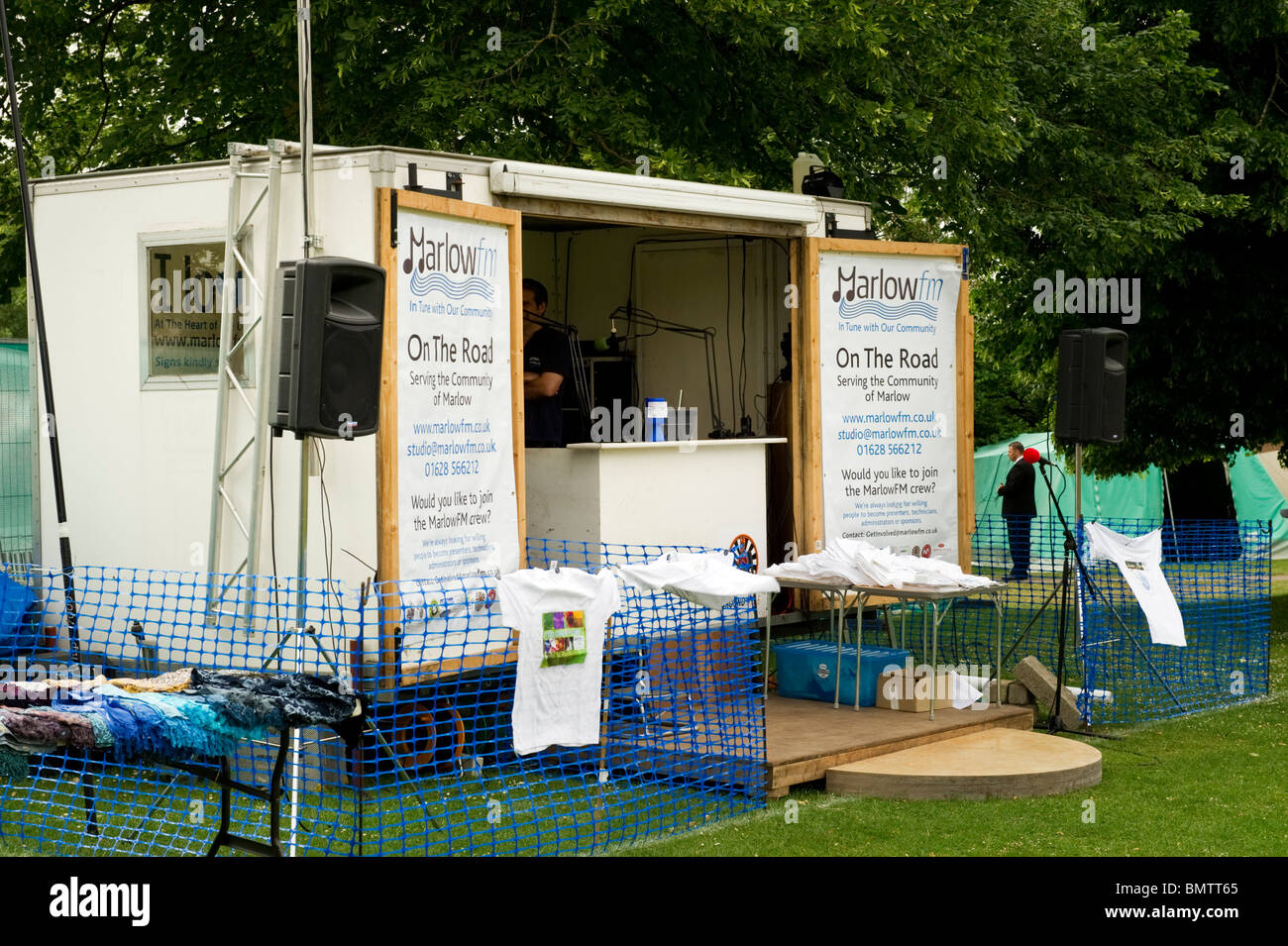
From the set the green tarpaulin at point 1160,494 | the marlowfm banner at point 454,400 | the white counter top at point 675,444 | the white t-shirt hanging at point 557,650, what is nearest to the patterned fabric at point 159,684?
the white t-shirt hanging at point 557,650

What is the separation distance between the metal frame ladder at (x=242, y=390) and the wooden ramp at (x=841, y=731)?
277 cm

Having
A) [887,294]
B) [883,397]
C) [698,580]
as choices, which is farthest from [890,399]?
[698,580]

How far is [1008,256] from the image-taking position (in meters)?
14.8

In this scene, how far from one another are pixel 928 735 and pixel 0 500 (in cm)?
564

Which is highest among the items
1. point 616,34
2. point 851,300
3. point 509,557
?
point 616,34

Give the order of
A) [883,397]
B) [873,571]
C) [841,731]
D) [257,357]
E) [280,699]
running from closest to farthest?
[280,699]
[257,357]
[841,731]
[873,571]
[883,397]

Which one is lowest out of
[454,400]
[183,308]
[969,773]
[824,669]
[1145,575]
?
[969,773]

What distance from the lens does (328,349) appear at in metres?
6.85

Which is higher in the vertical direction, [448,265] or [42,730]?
[448,265]

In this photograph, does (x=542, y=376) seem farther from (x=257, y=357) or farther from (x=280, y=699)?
(x=280, y=699)

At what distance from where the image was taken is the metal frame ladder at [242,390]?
8016 mm

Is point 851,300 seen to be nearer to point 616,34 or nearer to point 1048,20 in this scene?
point 616,34

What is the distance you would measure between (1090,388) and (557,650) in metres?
4.68

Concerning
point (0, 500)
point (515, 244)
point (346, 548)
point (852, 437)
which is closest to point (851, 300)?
point (852, 437)
